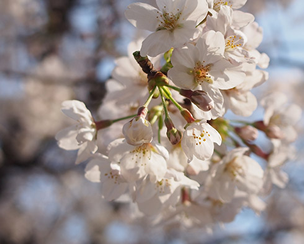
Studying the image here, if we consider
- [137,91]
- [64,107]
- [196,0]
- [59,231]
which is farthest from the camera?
[59,231]

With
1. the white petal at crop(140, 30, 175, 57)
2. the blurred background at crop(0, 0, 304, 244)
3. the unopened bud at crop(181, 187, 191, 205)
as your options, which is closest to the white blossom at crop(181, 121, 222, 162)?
the white petal at crop(140, 30, 175, 57)

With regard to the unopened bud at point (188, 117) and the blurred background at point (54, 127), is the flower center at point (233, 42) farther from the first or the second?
the blurred background at point (54, 127)

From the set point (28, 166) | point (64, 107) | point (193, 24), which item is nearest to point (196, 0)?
point (193, 24)

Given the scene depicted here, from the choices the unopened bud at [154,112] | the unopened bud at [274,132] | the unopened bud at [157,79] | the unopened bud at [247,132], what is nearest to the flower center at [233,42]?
the unopened bud at [157,79]

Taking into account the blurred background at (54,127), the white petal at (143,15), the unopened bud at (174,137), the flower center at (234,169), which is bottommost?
the blurred background at (54,127)

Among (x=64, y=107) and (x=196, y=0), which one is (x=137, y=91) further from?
(x=196, y=0)

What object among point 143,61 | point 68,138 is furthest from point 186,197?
point 143,61

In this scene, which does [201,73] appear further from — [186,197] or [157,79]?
[186,197]
